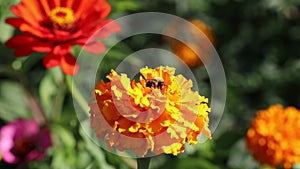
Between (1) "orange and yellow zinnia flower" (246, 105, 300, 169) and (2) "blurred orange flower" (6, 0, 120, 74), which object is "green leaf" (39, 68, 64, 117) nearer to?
(2) "blurred orange flower" (6, 0, 120, 74)

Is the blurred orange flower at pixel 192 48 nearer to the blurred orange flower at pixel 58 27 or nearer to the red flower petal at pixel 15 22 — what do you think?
the blurred orange flower at pixel 58 27

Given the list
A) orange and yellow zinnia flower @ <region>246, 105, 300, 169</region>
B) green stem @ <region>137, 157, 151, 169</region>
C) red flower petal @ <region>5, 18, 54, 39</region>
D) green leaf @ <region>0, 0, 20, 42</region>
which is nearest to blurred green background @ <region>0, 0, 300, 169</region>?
green leaf @ <region>0, 0, 20, 42</region>

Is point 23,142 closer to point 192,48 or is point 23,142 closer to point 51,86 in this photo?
point 51,86

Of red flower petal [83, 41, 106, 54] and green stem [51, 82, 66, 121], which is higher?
red flower petal [83, 41, 106, 54]

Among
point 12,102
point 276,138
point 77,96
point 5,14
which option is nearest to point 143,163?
point 77,96

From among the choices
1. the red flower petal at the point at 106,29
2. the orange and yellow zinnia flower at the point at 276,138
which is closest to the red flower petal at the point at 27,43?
the red flower petal at the point at 106,29

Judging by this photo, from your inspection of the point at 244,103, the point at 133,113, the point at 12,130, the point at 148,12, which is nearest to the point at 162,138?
the point at 133,113
